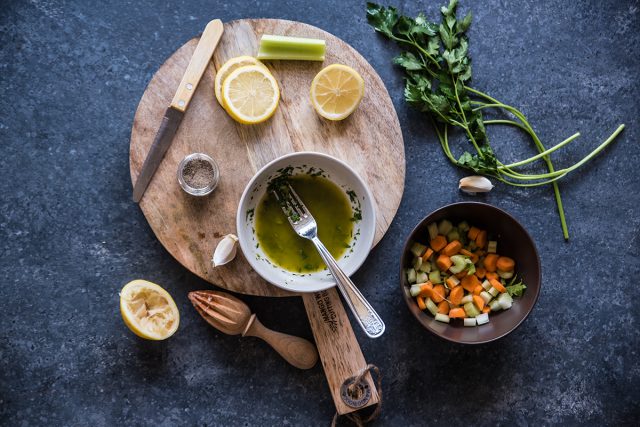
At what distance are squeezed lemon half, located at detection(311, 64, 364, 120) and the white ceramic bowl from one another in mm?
248

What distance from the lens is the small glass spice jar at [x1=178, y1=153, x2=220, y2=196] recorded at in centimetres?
243

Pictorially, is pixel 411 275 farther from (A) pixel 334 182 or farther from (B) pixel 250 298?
(B) pixel 250 298

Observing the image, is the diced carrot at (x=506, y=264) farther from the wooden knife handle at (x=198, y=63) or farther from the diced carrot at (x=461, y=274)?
the wooden knife handle at (x=198, y=63)

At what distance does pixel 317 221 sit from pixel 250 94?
644mm

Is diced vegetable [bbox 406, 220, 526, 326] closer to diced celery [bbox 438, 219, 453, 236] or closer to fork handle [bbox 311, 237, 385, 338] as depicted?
diced celery [bbox 438, 219, 453, 236]

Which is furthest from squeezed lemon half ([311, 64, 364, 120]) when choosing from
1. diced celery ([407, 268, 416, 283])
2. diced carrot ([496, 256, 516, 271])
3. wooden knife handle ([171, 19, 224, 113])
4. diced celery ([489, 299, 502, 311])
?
diced celery ([489, 299, 502, 311])

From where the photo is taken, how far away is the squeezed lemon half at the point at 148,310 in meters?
2.52

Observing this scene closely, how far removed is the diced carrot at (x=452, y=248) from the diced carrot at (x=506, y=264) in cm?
21

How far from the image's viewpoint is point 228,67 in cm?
245

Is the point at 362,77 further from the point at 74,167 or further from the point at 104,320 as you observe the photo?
the point at 104,320

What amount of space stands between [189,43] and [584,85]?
2.02 meters

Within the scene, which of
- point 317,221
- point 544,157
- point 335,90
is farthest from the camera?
point 544,157

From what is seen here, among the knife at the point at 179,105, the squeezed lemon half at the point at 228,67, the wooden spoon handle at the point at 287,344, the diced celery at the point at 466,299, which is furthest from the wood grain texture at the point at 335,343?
the squeezed lemon half at the point at 228,67

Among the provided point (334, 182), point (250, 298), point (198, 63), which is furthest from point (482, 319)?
point (198, 63)
